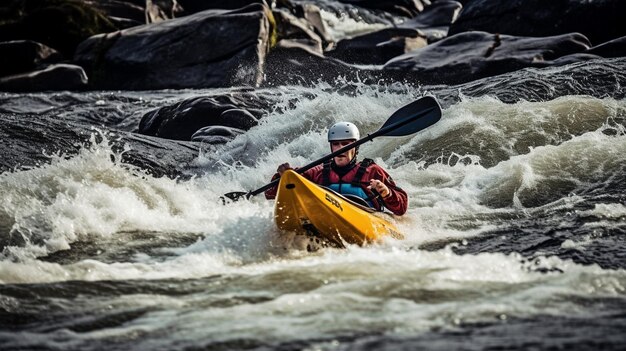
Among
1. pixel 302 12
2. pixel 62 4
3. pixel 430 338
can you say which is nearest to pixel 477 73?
pixel 302 12

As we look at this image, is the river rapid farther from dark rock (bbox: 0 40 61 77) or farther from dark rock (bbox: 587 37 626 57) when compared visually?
dark rock (bbox: 0 40 61 77)

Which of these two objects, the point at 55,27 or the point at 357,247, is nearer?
the point at 357,247

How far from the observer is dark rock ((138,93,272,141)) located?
13281 millimetres

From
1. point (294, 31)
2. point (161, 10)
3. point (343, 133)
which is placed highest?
point (161, 10)

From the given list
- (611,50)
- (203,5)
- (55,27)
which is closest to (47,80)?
(55,27)

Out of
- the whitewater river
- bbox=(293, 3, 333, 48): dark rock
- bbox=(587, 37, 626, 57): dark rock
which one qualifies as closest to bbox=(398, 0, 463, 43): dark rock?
bbox=(293, 3, 333, 48): dark rock

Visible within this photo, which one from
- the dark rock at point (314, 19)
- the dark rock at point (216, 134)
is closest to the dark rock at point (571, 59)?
the dark rock at point (216, 134)

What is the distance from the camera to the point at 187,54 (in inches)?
679

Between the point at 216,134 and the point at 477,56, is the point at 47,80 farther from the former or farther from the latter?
the point at 477,56

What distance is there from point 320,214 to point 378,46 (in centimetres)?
1272

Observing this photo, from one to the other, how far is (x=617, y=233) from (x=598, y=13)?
11319 mm

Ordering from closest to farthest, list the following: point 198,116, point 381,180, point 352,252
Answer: point 352,252 → point 381,180 → point 198,116

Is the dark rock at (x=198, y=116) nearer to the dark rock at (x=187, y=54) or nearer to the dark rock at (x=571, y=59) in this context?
the dark rock at (x=187, y=54)

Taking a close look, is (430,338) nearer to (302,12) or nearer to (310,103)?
(310,103)
